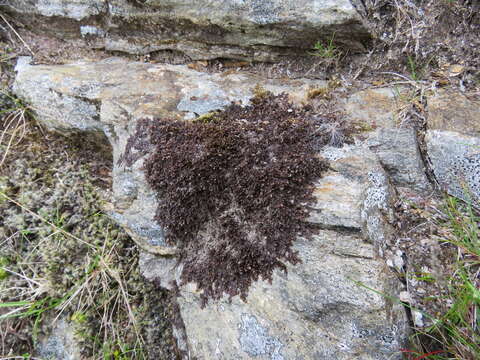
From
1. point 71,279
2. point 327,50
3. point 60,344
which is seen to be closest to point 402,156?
point 327,50

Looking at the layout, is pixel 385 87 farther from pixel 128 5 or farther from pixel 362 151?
pixel 128 5

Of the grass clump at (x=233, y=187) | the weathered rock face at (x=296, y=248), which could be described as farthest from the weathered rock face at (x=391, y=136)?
the grass clump at (x=233, y=187)

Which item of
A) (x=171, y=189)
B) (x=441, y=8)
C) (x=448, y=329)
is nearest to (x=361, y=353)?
(x=448, y=329)

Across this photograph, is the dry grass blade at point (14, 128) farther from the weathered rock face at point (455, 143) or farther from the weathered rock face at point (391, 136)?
the weathered rock face at point (455, 143)

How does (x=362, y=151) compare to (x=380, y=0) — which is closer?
(x=362, y=151)

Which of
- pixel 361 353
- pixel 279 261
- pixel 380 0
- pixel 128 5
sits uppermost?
pixel 380 0

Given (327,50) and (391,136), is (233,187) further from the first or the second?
(327,50)

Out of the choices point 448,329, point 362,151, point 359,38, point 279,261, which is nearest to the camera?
point 448,329

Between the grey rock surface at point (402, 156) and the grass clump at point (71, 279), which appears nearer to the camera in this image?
the grey rock surface at point (402, 156)
